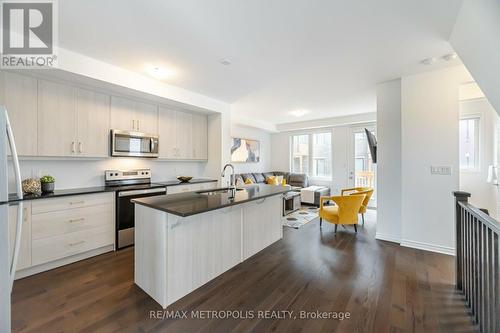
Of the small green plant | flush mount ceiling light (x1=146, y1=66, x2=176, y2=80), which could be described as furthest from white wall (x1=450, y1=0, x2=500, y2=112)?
the small green plant

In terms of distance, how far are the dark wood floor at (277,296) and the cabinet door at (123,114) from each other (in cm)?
200

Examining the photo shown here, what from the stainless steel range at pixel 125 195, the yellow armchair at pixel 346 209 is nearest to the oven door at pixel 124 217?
the stainless steel range at pixel 125 195

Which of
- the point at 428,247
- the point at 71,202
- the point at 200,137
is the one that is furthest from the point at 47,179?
the point at 428,247

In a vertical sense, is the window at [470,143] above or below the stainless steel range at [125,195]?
above

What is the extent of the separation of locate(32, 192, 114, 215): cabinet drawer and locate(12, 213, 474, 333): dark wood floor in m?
0.76

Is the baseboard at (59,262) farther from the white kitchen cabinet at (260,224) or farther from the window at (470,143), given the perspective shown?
the window at (470,143)

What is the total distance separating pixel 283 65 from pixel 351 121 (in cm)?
411

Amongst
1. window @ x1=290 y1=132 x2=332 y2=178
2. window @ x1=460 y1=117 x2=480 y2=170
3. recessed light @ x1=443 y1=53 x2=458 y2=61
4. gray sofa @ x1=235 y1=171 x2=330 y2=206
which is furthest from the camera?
window @ x1=290 y1=132 x2=332 y2=178

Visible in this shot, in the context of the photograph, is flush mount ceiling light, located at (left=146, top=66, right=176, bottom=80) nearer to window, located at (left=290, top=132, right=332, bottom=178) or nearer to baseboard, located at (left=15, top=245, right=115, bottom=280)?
baseboard, located at (left=15, top=245, right=115, bottom=280)

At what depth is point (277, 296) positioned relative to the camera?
212 cm

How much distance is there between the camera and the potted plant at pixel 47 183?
2.82m

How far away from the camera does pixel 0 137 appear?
4.00ft

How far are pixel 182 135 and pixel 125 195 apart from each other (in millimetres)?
1692

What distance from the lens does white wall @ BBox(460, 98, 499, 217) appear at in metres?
3.82
